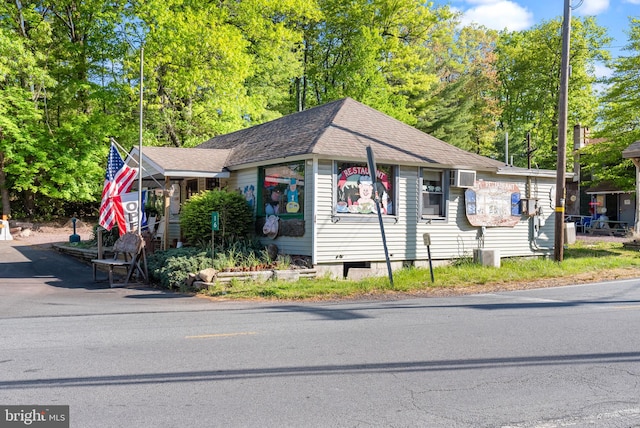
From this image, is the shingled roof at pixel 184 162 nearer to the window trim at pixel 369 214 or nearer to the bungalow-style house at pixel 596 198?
the window trim at pixel 369 214

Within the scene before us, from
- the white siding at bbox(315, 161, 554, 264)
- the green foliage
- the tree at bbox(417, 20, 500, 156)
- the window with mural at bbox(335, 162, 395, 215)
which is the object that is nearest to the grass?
the white siding at bbox(315, 161, 554, 264)

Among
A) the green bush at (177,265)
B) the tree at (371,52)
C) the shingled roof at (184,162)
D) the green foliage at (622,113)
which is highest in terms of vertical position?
the tree at (371,52)

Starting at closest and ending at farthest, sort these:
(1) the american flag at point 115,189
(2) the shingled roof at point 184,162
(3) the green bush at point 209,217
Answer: (1) the american flag at point 115,189, (3) the green bush at point 209,217, (2) the shingled roof at point 184,162

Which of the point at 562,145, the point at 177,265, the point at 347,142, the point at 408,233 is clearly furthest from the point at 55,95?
the point at 562,145

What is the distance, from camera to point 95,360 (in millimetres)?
6266

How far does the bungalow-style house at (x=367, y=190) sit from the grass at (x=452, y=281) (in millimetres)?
1094

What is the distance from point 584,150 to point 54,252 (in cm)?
2801

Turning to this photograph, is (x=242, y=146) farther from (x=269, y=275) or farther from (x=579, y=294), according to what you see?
(x=579, y=294)

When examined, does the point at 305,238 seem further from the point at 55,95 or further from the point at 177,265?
the point at 55,95

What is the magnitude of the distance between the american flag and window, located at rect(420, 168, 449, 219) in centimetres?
851

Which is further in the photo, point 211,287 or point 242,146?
point 242,146

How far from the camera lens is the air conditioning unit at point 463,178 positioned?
1647 cm

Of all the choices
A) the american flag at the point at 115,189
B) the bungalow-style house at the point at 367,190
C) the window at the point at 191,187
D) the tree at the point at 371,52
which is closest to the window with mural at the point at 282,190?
the bungalow-style house at the point at 367,190

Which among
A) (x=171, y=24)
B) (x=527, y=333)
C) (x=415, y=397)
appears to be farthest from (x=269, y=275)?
(x=171, y=24)
